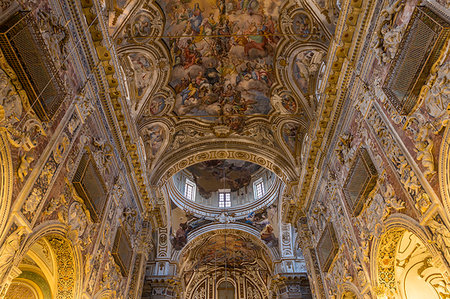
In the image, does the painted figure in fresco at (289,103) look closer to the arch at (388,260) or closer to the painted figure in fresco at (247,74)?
the painted figure in fresco at (247,74)

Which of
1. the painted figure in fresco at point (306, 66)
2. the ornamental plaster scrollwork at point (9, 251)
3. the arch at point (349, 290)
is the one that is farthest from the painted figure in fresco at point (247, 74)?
the ornamental plaster scrollwork at point (9, 251)

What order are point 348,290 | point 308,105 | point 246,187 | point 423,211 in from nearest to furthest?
point 423,211 → point 348,290 → point 308,105 → point 246,187

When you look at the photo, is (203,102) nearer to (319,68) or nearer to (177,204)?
(319,68)

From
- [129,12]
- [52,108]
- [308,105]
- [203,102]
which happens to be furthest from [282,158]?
[52,108]

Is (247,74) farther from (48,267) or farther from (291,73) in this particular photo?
(48,267)

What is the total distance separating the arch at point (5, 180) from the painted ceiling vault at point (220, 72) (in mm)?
5726

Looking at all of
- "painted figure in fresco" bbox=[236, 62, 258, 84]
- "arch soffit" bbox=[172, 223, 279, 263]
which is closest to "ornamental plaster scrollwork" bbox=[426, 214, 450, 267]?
"painted figure in fresco" bbox=[236, 62, 258, 84]

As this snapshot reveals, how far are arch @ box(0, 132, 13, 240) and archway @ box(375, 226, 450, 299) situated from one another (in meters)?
7.97

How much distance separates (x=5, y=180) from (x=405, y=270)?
31.5ft

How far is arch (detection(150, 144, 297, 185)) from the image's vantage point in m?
15.1

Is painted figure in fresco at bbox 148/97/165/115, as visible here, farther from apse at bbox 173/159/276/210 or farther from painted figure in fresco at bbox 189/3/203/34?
apse at bbox 173/159/276/210

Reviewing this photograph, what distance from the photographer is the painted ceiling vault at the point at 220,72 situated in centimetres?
1117

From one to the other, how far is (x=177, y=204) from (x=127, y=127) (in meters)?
12.3

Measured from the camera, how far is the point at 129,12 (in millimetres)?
10219
